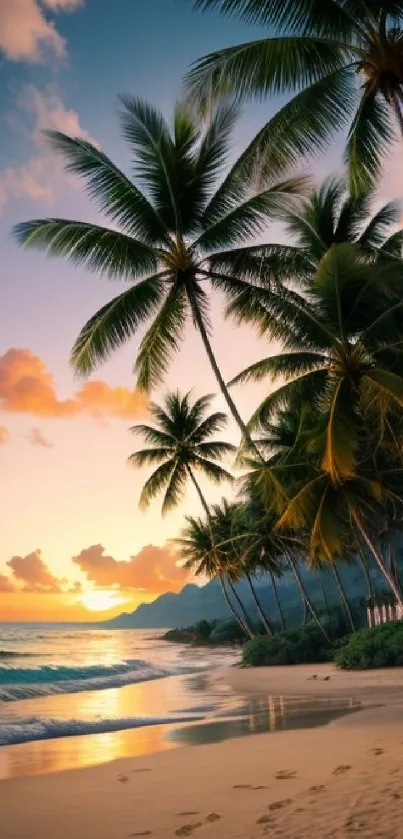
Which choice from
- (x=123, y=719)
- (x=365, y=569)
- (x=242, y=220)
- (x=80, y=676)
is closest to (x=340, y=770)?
(x=123, y=719)

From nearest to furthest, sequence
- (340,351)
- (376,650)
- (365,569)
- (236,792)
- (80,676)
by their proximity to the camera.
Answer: (236,792) → (340,351) → (376,650) → (80,676) → (365,569)

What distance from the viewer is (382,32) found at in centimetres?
961

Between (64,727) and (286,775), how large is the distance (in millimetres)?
5957

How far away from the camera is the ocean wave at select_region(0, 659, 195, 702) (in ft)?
66.7

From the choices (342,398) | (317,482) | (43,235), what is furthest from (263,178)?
(317,482)

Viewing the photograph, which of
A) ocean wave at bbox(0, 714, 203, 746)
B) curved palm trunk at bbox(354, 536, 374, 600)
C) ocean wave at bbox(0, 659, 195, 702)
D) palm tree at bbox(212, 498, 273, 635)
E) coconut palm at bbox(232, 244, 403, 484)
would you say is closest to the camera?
ocean wave at bbox(0, 714, 203, 746)

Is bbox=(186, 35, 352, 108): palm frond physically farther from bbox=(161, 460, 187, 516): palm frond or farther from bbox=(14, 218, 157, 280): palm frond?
bbox=(161, 460, 187, 516): palm frond

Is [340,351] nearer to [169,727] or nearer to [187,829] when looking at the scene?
[169,727]

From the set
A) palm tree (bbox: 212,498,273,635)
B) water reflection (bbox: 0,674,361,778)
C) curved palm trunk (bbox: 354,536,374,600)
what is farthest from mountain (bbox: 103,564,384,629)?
water reflection (bbox: 0,674,361,778)

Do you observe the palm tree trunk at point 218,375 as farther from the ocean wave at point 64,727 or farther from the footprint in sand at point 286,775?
the footprint in sand at point 286,775

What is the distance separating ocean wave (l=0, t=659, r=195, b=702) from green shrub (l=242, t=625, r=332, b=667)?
101 inches

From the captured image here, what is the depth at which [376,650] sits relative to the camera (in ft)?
61.8

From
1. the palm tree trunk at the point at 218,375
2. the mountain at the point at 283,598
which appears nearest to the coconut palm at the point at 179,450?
the palm tree trunk at the point at 218,375

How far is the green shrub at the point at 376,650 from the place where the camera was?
18438 millimetres
